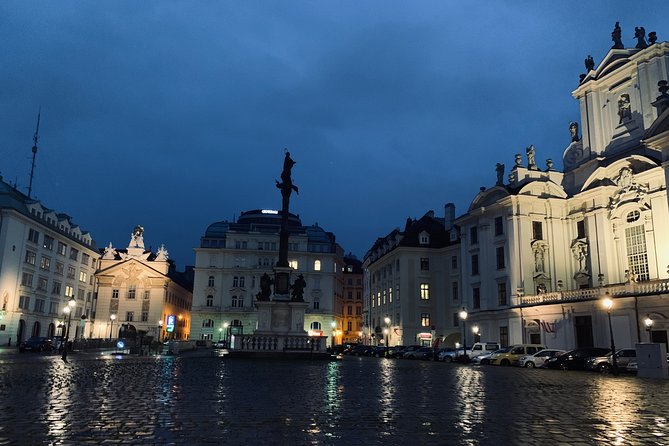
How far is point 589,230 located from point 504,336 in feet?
40.5

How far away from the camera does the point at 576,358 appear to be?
33.4m

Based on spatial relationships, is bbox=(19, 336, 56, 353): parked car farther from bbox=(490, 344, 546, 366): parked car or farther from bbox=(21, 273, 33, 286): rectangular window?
bbox=(490, 344, 546, 366): parked car

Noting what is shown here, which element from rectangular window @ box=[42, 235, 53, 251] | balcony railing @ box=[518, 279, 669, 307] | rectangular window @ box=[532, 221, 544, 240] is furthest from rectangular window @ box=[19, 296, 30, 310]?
rectangular window @ box=[532, 221, 544, 240]

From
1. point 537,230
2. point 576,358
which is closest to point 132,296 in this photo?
point 537,230

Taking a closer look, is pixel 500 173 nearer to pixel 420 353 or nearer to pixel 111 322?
pixel 420 353

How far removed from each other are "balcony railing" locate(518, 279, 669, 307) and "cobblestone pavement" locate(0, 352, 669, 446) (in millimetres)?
21165

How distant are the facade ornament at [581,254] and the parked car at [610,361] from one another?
18798 mm

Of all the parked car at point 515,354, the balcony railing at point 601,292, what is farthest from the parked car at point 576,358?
the parked car at point 515,354

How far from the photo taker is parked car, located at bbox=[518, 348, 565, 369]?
119ft

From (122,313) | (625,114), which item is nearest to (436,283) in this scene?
(625,114)

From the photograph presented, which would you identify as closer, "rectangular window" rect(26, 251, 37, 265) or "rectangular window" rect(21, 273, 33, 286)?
"rectangular window" rect(21, 273, 33, 286)

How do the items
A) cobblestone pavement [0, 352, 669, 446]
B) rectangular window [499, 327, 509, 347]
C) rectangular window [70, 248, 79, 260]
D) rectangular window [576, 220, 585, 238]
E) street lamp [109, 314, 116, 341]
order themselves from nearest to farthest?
cobblestone pavement [0, 352, 669, 446] < rectangular window [576, 220, 585, 238] < rectangular window [499, 327, 509, 347] < rectangular window [70, 248, 79, 260] < street lamp [109, 314, 116, 341]

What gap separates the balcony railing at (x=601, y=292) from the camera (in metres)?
35.8

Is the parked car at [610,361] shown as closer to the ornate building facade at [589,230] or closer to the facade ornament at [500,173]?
the ornate building facade at [589,230]
